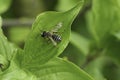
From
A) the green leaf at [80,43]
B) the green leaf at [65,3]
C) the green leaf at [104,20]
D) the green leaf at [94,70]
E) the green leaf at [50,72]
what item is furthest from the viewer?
the green leaf at [65,3]

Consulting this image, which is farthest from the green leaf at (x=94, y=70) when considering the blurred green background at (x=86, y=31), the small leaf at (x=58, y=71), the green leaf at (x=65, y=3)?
the small leaf at (x=58, y=71)

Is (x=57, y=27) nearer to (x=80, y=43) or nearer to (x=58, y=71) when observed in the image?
(x=58, y=71)

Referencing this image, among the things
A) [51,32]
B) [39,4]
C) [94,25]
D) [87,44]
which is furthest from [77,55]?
[51,32]

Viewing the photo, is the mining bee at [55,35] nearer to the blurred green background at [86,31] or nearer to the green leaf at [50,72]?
the green leaf at [50,72]

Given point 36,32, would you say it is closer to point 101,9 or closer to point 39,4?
point 101,9

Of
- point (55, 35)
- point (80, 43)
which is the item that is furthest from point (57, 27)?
point (80, 43)

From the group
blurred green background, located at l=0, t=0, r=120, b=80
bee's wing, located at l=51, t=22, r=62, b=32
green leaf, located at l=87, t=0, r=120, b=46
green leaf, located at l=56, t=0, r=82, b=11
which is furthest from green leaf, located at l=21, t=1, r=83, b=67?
green leaf, located at l=56, t=0, r=82, b=11

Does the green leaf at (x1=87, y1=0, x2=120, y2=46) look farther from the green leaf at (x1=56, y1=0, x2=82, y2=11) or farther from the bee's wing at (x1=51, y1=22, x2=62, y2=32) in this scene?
the bee's wing at (x1=51, y1=22, x2=62, y2=32)
